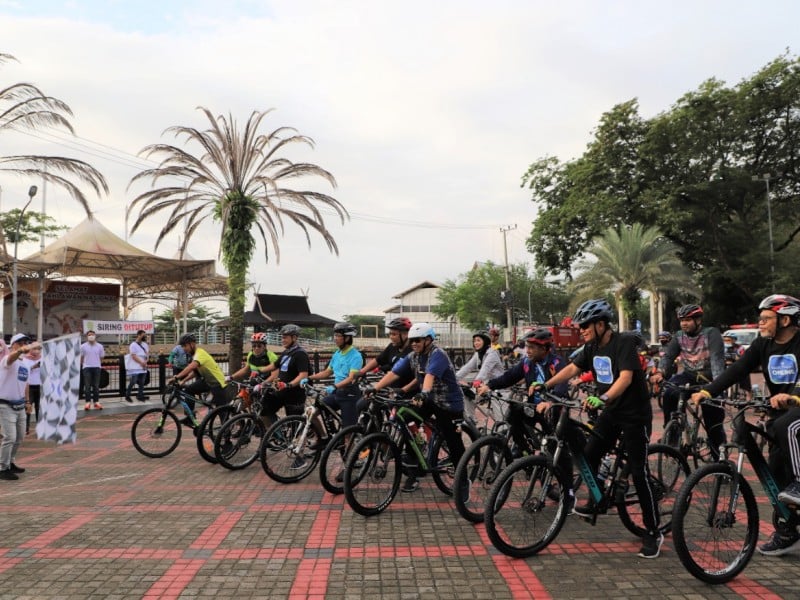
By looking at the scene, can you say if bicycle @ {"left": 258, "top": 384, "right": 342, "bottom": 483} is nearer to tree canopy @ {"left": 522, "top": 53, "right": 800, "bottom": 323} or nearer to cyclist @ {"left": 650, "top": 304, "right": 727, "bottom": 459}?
cyclist @ {"left": 650, "top": 304, "right": 727, "bottom": 459}

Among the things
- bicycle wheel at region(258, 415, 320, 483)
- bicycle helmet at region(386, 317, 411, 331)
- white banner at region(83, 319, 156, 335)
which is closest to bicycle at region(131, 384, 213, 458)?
bicycle wheel at region(258, 415, 320, 483)

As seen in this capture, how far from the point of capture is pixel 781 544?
4.53 metres

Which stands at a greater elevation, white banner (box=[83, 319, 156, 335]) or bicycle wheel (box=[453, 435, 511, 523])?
white banner (box=[83, 319, 156, 335])

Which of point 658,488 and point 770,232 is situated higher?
point 770,232

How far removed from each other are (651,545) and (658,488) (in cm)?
45

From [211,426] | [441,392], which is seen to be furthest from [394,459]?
[211,426]

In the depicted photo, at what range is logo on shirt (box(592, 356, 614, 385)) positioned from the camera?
463 cm

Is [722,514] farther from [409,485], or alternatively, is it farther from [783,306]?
[409,485]

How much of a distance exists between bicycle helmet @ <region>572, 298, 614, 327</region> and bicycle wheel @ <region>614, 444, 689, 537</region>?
1.02 metres

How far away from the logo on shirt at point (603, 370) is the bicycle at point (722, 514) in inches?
33.7

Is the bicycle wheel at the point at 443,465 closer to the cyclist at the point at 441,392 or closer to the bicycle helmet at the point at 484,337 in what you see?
the cyclist at the point at 441,392

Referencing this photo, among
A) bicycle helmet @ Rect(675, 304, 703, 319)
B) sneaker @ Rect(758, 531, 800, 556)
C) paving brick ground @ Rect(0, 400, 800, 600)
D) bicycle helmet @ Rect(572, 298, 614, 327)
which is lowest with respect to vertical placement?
paving brick ground @ Rect(0, 400, 800, 600)

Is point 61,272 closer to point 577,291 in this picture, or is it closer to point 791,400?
point 577,291

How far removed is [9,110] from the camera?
14.8m
